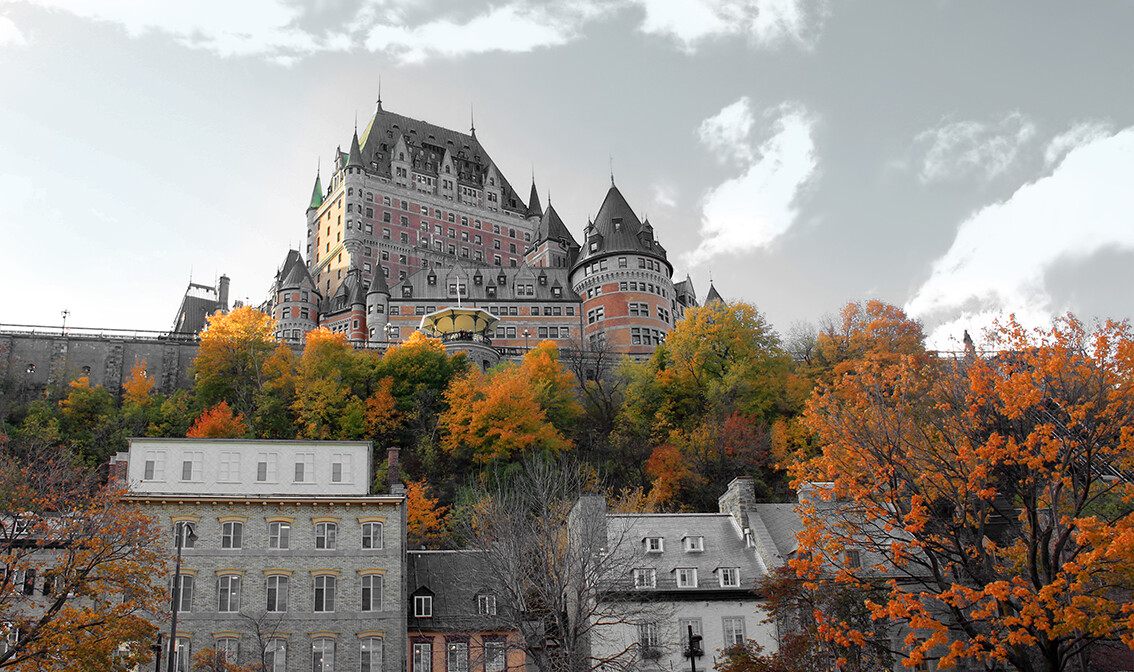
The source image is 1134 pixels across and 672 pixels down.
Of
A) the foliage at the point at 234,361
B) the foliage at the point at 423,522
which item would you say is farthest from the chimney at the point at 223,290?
the foliage at the point at 423,522

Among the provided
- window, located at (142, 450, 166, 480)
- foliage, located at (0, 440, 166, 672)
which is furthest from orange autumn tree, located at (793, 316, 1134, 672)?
window, located at (142, 450, 166, 480)

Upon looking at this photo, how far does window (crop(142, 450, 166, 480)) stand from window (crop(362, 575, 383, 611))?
10.2 m

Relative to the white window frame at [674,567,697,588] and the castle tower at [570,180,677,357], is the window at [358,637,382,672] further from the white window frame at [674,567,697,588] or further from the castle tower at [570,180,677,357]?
the castle tower at [570,180,677,357]

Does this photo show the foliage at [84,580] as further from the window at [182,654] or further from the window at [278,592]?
the window at [278,592]

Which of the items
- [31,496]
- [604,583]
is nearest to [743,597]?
[604,583]

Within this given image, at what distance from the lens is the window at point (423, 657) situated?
43.7m

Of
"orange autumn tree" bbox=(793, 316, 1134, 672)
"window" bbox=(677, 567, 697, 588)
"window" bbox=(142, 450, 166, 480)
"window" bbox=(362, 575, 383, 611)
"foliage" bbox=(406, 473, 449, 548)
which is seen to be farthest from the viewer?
"foliage" bbox=(406, 473, 449, 548)

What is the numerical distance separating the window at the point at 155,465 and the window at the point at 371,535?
9173 mm

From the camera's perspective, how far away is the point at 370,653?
42.5 meters

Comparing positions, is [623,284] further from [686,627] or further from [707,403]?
[686,627]

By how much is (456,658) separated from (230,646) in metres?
9.11

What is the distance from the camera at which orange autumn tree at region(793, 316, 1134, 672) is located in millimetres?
21344

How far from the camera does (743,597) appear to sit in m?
41.2

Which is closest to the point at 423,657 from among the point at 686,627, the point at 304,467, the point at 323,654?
the point at 323,654
